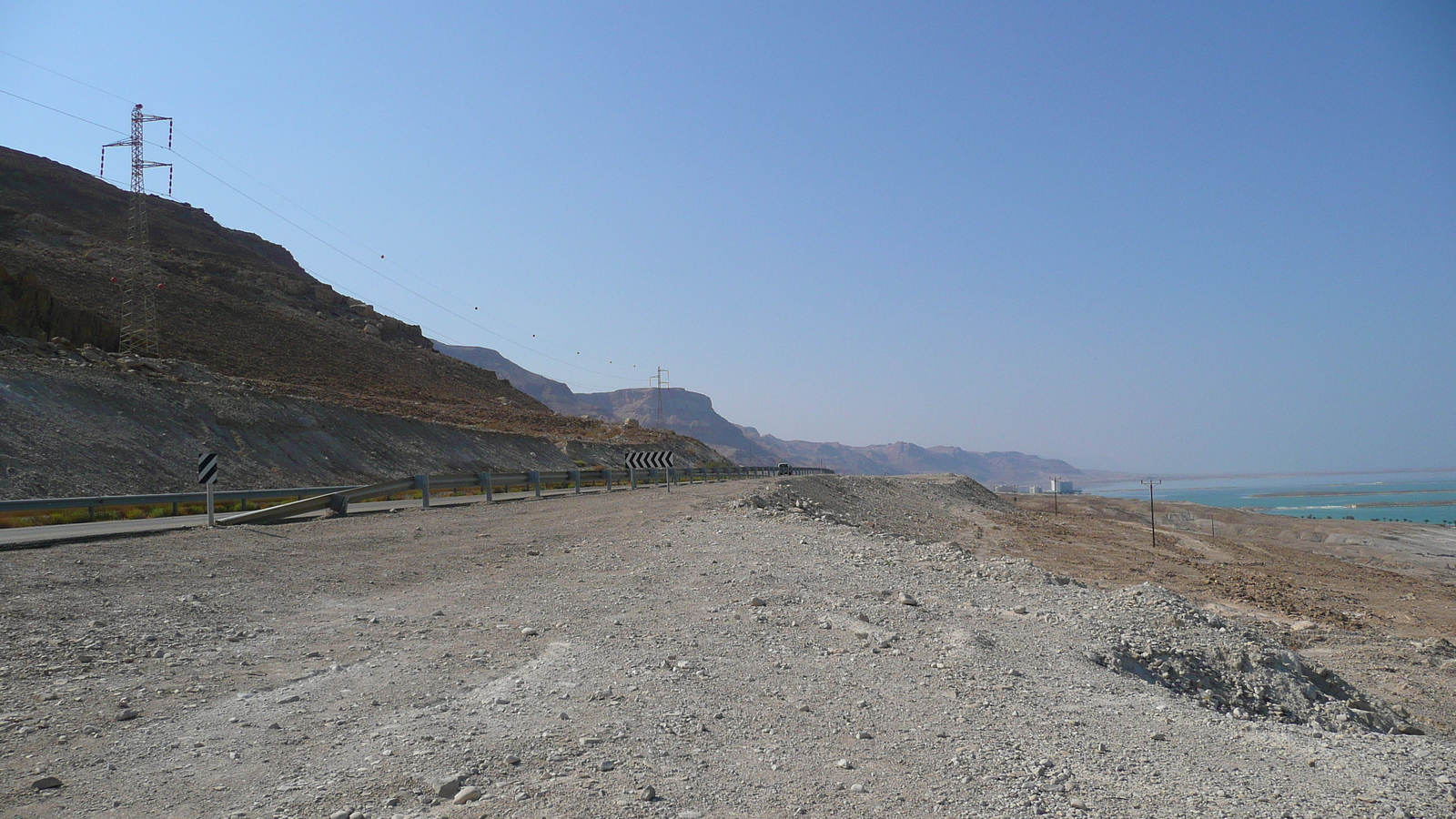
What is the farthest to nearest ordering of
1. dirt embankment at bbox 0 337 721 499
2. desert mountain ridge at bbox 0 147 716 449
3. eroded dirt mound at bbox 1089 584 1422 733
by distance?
desert mountain ridge at bbox 0 147 716 449
dirt embankment at bbox 0 337 721 499
eroded dirt mound at bbox 1089 584 1422 733

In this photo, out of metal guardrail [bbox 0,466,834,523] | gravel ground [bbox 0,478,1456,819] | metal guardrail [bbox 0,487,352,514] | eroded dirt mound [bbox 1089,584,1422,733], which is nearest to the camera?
gravel ground [bbox 0,478,1456,819]

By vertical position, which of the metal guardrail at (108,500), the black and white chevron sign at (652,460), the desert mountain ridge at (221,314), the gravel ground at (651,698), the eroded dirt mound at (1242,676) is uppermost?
the desert mountain ridge at (221,314)

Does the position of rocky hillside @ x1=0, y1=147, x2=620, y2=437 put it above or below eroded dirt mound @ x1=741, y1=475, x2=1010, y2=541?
above

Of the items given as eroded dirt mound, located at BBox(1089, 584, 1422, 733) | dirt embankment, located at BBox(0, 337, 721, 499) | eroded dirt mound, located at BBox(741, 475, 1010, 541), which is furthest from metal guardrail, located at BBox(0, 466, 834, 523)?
eroded dirt mound, located at BBox(1089, 584, 1422, 733)

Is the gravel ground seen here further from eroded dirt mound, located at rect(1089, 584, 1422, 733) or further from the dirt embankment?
the dirt embankment

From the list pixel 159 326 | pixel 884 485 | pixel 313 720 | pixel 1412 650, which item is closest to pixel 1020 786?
pixel 313 720

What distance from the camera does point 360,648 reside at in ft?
22.0

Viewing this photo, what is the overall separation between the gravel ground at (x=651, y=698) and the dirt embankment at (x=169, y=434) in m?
19.7

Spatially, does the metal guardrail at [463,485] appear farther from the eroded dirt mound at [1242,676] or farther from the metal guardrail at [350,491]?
the eroded dirt mound at [1242,676]

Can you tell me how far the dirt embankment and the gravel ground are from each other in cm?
1974

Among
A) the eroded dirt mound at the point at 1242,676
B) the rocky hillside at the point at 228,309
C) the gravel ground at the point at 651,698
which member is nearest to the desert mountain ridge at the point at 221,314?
the rocky hillside at the point at 228,309

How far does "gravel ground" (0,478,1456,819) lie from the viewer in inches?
167

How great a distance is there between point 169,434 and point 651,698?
110 feet

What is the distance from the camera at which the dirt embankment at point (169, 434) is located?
2561 cm
